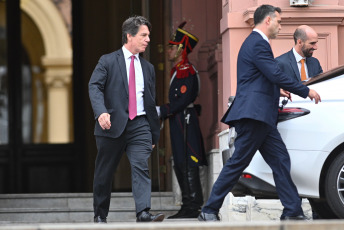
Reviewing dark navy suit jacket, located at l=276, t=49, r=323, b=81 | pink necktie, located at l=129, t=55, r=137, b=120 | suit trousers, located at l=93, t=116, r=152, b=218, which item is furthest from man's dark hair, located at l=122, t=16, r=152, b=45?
dark navy suit jacket, located at l=276, t=49, r=323, b=81

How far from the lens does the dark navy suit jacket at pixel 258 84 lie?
8.92m

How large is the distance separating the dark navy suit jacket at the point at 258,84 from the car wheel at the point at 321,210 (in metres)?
0.86

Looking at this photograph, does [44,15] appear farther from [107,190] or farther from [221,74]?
[107,190]

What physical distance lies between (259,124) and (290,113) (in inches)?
11.7

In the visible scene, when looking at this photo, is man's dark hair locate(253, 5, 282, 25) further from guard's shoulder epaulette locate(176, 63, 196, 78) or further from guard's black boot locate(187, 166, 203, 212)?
guard's black boot locate(187, 166, 203, 212)

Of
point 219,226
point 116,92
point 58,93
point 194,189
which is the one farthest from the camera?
point 58,93

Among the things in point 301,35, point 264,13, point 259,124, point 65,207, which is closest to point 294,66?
point 301,35

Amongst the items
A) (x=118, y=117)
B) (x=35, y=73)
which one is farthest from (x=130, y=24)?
(x=35, y=73)

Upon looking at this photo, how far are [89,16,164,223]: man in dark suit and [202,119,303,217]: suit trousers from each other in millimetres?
675

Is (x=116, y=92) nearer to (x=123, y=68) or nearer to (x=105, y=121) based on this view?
(x=123, y=68)

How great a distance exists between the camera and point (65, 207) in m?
12.9

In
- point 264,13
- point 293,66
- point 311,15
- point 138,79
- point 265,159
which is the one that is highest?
point 311,15

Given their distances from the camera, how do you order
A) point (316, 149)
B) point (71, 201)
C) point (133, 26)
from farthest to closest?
1. point (71, 201)
2. point (133, 26)
3. point (316, 149)

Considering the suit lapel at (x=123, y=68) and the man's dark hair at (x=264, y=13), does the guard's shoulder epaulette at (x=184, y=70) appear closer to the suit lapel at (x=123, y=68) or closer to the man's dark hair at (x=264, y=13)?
the suit lapel at (x=123, y=68)
